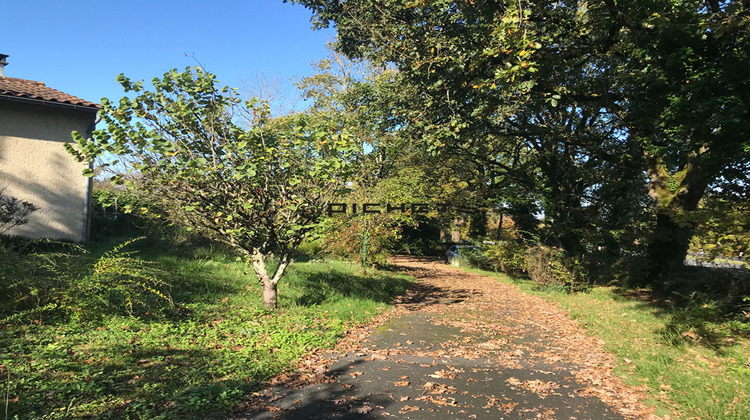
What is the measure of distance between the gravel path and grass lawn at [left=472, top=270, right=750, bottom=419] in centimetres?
29

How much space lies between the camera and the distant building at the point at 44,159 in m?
11.1

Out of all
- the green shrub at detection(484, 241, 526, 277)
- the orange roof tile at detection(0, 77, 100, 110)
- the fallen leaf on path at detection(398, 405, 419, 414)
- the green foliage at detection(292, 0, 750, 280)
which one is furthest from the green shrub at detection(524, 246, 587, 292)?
the orange roof tile at detection(0, 77, 100, 110)

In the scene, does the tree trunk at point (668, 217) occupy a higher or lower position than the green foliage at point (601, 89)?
lower

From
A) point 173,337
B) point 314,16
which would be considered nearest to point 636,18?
A: point 173,337

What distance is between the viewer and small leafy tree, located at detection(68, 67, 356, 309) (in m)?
6.89

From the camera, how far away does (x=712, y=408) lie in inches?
174

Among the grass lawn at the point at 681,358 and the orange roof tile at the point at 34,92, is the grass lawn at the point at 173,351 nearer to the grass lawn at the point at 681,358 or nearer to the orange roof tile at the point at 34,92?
the grass lawn at the point at 681,358

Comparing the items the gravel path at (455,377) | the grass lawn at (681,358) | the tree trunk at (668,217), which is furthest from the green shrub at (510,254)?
the gravel path at (455,377)

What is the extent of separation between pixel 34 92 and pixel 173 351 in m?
10.1

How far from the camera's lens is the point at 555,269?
14234 millimetres

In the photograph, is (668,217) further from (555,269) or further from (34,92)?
(34,92)

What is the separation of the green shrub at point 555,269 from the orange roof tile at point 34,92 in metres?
14.2

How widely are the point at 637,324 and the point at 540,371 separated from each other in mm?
3898

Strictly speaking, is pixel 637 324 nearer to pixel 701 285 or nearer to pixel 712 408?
pixel 701 285
